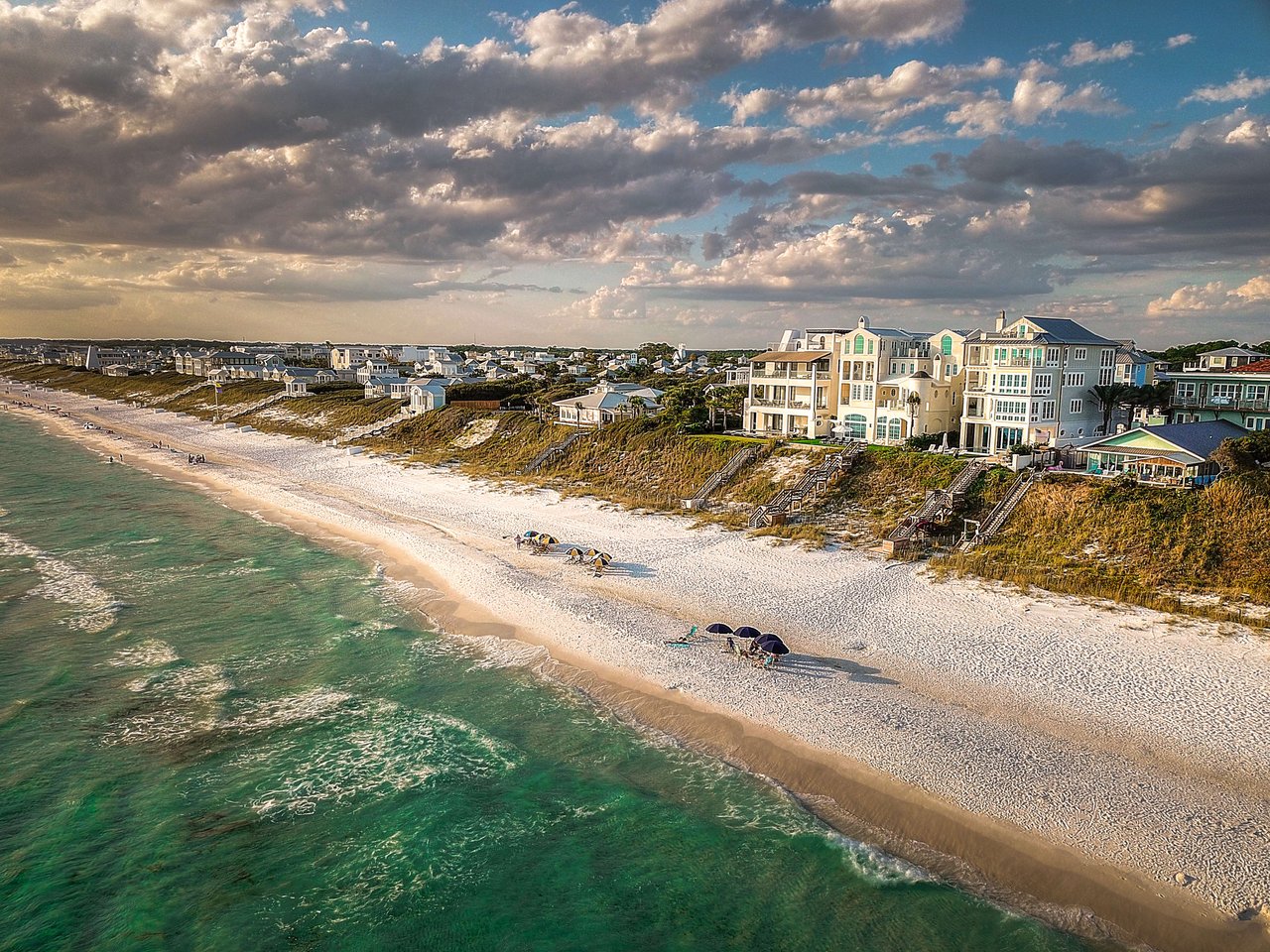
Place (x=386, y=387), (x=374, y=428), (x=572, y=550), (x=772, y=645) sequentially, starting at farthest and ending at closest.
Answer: (x=386, y=387) → (x=374, y=428) → (x=572, y=550) → (x=772, y=645)

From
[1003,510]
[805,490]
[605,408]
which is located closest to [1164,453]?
[1003,510]

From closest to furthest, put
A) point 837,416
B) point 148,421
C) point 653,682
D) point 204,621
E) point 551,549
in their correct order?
point 653,682, point 204,621, point 551,549, point 837,416, point 148,421

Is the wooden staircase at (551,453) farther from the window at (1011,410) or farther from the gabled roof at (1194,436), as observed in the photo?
the gabled roof at (1194,436)

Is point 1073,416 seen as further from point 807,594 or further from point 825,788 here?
point 825,788

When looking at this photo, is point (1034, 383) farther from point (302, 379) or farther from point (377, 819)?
point (302, 379)

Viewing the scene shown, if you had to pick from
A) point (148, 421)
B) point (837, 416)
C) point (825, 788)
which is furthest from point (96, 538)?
point (148, 421)

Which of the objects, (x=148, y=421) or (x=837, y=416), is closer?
(x=837, y=416)

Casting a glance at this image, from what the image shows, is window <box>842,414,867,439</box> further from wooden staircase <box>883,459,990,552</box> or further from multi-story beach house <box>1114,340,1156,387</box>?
multi-story beach house <box>1114,340,1156,387</box>

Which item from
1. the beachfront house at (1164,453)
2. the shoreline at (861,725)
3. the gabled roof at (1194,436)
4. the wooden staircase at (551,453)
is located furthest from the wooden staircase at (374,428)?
the gabled roof at (1194,436)
